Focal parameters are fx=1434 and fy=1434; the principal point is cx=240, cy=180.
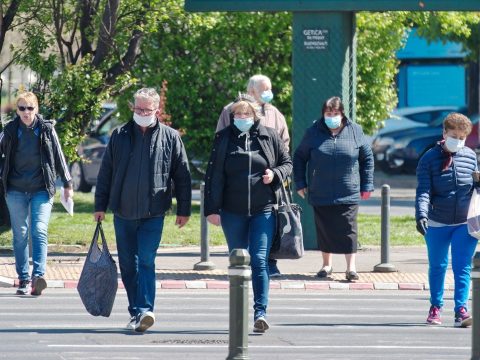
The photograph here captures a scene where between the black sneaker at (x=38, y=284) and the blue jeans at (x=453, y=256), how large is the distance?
364cm

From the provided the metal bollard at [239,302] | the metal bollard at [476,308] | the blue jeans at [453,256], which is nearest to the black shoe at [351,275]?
the blue jeans at [453,256]

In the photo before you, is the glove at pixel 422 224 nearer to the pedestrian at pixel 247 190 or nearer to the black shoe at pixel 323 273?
the pedestrian at pixel 247 190

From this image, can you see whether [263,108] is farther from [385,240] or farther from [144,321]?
[144,321]

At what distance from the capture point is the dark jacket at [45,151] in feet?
42.1

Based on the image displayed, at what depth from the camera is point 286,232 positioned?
437 inches

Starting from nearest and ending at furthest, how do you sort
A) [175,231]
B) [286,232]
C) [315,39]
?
[286,232]
[315,39]
[175,231]

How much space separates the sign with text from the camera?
631 inches

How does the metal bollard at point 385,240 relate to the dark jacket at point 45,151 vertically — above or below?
below

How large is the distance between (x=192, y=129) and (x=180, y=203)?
36.0ft

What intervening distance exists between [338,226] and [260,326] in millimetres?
3144

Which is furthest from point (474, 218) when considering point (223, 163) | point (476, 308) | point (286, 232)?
point (476, 308)

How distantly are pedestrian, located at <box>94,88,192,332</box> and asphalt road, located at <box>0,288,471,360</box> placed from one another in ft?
1.50

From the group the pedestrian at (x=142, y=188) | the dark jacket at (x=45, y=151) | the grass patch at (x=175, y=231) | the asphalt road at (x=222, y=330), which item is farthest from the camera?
the grass patch at (x=175, y=231)

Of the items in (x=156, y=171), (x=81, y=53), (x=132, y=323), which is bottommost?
(x=132, y=323)
